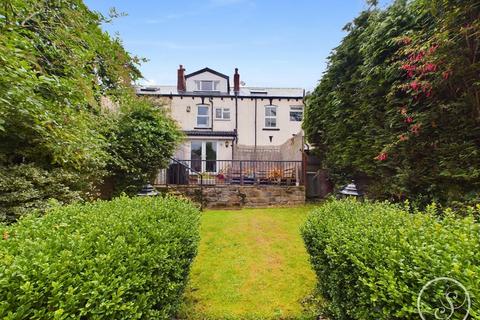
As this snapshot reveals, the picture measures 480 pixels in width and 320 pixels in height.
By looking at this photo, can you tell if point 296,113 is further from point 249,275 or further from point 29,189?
point 29,189

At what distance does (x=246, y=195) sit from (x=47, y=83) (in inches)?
286

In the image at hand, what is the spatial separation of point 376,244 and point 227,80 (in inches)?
711

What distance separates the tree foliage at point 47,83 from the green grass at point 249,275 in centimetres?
270

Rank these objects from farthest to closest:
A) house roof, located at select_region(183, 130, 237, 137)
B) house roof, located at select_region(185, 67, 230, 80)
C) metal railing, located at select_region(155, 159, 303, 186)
Result: house roof, located at select_region(185, 67, 230, 80) → house roof, located at select_region(183, 130, 237, 137) → metal railing, located at select_region(155, 159, 303, 186)

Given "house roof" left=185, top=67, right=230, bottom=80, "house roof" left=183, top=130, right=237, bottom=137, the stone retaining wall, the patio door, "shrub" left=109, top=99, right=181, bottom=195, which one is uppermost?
"house roof" left=185, top=67, right=230, bottom=80

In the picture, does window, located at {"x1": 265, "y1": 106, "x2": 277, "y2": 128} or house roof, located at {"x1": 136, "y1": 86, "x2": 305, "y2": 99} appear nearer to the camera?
house roof, located at {"x1": 136, "y1": 86, "x2": 305, "y2": 99}

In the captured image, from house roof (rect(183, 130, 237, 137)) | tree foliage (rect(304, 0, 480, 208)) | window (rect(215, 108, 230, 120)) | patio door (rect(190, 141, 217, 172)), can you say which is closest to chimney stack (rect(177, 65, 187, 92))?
window (rect(215, 108, 230, 120))

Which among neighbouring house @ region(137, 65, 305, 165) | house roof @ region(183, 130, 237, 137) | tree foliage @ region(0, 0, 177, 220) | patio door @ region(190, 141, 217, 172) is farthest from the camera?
neighbouring house @ region(137, 65, 305, 165)

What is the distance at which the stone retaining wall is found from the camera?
920 centimetres

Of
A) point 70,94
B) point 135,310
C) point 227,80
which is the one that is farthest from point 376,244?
point 227,80

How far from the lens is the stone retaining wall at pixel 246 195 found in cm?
920

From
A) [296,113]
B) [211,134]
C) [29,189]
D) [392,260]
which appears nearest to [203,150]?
[211,134]

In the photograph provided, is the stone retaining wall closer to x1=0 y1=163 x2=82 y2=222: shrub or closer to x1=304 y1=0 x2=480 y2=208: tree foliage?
x1=304 y1=0 x2=480 y2=208: tree foliage

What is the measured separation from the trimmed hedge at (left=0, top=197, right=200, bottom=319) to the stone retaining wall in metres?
6.62
